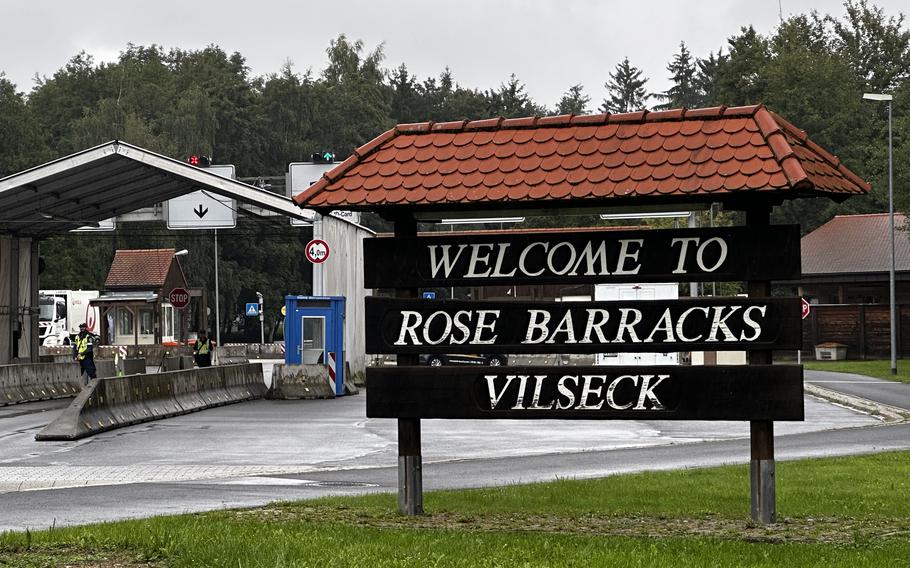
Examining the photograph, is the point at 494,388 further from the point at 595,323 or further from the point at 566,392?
the point at 595,323

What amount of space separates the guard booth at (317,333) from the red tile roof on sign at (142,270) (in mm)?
46170

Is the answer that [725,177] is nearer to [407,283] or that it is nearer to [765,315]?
[765,315]

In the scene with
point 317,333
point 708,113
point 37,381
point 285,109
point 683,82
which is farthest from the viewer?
point 683,82

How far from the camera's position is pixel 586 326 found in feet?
38.7

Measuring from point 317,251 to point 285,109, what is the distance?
226 feet

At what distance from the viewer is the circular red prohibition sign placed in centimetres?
3450

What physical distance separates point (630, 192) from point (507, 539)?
3.02m

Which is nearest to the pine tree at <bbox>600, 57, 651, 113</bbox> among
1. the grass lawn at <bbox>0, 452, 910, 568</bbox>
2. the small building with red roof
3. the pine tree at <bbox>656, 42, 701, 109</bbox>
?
the pine tree at <bbox>656, 42, 701, 109</bbox>

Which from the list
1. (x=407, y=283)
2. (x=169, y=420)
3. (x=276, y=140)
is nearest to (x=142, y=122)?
(x=276, y=140)

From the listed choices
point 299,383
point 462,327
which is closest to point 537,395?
point 462,327

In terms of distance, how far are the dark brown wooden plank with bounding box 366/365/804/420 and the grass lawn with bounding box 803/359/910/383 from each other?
110ft

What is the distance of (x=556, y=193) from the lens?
11.4 m

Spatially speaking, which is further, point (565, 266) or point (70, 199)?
point (70, 199)

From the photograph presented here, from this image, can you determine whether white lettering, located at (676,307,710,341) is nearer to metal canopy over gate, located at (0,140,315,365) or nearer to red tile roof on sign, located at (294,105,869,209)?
red tile roof on sign, located at (294,105,869,209)
